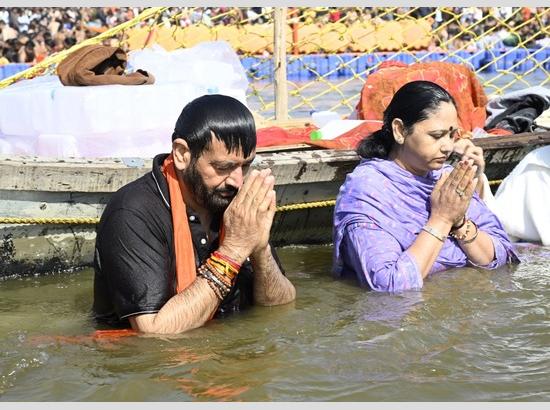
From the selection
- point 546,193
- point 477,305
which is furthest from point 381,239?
point 546,193

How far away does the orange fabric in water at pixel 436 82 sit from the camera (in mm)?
6883

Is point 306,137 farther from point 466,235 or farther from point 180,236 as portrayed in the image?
point 180,236

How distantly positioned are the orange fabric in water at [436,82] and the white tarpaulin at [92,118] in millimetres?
1071

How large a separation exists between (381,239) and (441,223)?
288 mm

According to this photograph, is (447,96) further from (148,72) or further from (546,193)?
(148,72)

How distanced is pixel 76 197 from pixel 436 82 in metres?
2.52

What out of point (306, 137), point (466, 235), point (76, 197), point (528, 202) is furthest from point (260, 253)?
point (306, 137)

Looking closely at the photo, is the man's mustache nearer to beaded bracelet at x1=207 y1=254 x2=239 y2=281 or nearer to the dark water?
beaded bracelet at x1=207 y1=254 x2=239 y2=281

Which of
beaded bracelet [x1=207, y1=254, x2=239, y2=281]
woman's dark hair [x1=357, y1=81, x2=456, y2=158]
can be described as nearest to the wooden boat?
woman's dark hair [x1=357, y1=81, x2=456, y2=158]

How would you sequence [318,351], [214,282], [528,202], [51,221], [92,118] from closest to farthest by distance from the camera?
1. [214,282]
2. [318,351]
3. [51,221]
4. [92,118]
5. [528,202]

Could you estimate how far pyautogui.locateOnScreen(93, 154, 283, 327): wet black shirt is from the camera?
394cm

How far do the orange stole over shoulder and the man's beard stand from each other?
0.18ft

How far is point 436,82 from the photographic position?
22.5 ft

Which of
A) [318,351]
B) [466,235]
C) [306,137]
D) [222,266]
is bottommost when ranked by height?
[318,351]
